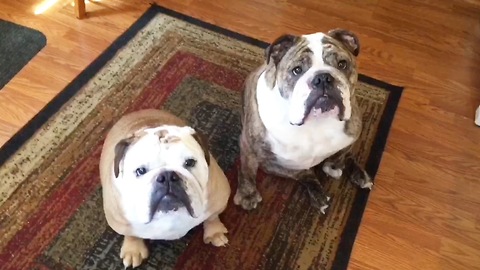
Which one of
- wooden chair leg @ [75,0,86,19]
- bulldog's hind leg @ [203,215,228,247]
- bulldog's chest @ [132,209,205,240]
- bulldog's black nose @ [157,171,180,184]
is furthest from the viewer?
wooden chair leg @ [75,0,86,19]

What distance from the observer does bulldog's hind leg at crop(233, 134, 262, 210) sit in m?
1.92

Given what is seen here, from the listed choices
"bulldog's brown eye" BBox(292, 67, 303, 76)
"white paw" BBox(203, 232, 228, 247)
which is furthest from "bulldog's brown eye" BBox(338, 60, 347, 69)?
"white paw" BBox(203, 232, 228, 247)

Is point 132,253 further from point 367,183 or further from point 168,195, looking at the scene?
point 367,183

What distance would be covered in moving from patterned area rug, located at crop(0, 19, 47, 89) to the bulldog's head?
3.89 ft

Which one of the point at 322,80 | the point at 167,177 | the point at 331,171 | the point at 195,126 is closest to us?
the point at 167,177

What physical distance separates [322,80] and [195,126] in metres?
0.74

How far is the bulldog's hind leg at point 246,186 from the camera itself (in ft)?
6.31

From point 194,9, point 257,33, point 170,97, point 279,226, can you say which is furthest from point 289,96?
point 194,9

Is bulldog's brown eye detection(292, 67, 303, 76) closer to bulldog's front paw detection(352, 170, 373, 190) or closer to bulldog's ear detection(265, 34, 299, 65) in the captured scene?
bulldog's ear detection(265, 34, 299, 65)

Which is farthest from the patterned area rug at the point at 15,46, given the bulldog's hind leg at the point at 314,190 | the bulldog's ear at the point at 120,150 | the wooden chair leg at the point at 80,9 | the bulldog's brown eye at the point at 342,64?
the bulldog's brown eye at the point at 342,64

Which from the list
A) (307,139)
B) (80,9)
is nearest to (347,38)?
(307,139)

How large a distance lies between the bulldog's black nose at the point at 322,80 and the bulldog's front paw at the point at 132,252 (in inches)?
28.7

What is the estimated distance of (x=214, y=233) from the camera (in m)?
1.82

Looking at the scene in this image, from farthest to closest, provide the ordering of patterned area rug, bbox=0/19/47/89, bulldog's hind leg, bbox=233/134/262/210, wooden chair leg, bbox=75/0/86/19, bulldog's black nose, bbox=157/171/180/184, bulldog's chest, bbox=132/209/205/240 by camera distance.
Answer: wooden chair leg, bbox=75/0/86/19, patterned area rug, bbox=0/19/47/89, bulldog's hind leg, bbox=233/134/262/210, bulldog's chest, bbox=132/209/205/240, bulldog's black nose, bbox=157/171/180/184
